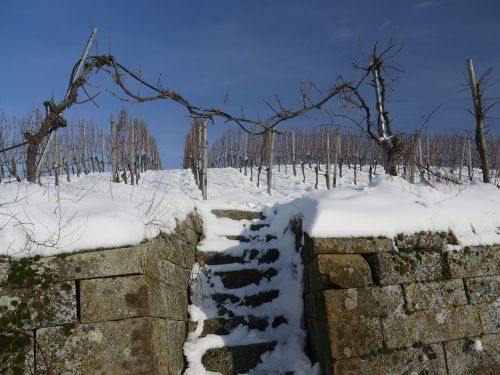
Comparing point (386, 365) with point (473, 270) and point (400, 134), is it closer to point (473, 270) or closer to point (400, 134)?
point (473, 270)

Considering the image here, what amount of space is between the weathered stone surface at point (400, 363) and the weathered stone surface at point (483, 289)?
62cm

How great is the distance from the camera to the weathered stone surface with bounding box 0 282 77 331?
2719 mm

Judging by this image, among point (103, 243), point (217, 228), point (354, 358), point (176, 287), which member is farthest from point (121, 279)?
point (217, 228)

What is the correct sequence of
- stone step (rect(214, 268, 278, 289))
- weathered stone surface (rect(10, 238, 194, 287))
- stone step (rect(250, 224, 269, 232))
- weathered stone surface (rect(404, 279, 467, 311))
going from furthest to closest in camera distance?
stone step (rect(250, 224, 269, 232))
stone step (rect(214, 268, 278, 289))
weathered stone surface (rect(404, 279, 467, 311))
weathered stone surface (rect(10, 238, 194, 287))

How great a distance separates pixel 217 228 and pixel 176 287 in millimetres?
1760

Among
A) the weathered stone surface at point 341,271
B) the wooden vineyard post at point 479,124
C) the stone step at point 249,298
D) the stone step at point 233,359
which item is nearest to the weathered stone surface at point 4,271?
the stone step at point 233,359

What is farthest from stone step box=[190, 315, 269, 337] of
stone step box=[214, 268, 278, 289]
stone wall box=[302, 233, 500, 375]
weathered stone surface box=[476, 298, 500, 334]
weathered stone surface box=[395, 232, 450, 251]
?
weathered stone surface box=[476, 298, 500, 334]

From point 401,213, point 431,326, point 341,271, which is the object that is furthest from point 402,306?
point 401,213

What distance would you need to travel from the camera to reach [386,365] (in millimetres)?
3244

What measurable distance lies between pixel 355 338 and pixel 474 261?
1498 mm

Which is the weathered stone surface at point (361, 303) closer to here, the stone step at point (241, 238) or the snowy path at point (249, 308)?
the snowy path at point (249, 308)

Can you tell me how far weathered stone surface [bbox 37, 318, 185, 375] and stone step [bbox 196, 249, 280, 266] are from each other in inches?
78.2

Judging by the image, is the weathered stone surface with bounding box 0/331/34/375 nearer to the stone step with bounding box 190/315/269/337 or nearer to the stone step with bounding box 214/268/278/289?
the stone step with bounding box 190/315/269/337

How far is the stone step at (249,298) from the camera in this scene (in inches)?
176
